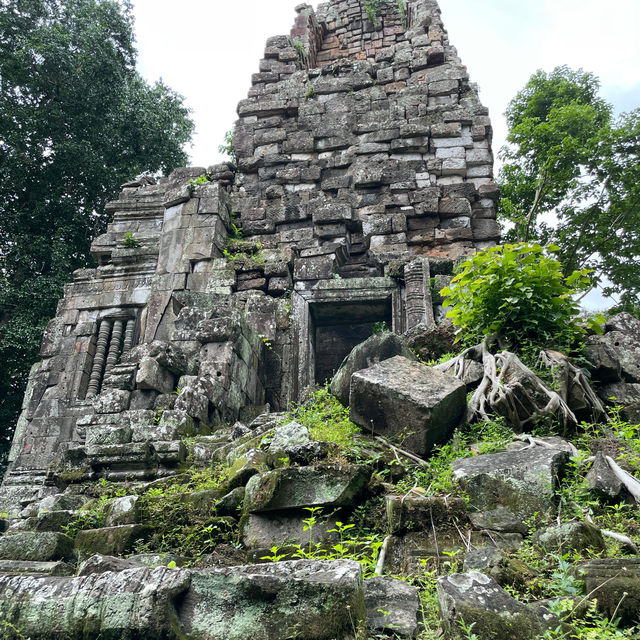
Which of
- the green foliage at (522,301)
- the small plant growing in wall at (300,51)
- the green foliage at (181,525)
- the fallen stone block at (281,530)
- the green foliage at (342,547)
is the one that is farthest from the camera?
the small plant growing in wall at (300,51)

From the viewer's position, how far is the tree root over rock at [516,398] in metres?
4.55

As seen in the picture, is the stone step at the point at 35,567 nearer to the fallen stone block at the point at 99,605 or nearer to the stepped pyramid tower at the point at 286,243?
the fallen stone block at the point at 99,605

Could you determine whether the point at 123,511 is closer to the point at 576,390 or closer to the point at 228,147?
the point at 576,390

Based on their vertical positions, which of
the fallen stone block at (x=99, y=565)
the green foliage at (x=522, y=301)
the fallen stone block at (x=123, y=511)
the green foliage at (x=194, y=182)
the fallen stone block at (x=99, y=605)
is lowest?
the fallen stone block at (x=99, y=605)

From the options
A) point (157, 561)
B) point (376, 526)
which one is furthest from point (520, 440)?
point (157, 561)

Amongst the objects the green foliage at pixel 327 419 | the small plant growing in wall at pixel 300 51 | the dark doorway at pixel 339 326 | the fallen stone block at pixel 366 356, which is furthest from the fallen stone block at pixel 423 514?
the small plant growing in wall at pixel 300 51

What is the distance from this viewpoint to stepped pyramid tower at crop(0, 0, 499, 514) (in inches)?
360

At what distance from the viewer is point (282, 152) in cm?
1204

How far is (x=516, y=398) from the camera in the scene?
4.57 metres

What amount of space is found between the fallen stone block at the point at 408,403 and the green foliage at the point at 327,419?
15cm

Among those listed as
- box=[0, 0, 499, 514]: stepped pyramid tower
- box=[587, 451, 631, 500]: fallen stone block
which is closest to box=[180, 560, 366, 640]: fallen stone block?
box=[587, 451, 631, 500]: fallen stone block

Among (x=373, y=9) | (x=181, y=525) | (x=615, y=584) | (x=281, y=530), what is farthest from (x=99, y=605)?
(x=373, y=9)

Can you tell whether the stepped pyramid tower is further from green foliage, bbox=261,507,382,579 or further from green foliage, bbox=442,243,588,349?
green foliage, bbox=261,507,382,579

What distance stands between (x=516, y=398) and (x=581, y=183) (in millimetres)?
13463
